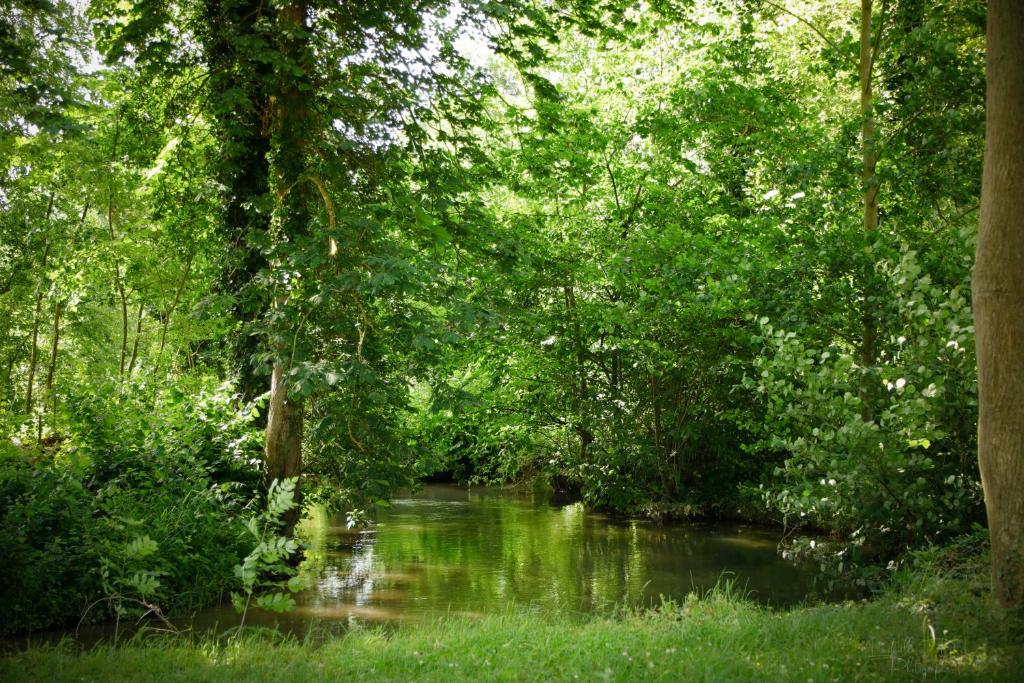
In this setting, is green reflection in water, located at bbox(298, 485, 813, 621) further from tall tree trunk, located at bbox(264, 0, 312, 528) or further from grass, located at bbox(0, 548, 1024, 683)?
grass, located at bbox(0, 548, 1024, 683)

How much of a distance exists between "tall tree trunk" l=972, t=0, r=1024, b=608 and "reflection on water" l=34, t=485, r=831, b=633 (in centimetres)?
343

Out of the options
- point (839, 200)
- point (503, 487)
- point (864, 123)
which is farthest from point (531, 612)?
point (503, 487)

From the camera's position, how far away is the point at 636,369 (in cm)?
1603

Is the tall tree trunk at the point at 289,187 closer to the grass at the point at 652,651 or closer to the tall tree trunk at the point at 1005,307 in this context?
the grass at the point at 652,651

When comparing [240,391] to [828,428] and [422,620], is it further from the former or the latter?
[828,428]

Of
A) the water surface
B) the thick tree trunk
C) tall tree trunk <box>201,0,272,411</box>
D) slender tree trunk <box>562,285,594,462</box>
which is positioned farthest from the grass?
slender tree trunk <box>562,285,594,462</box>

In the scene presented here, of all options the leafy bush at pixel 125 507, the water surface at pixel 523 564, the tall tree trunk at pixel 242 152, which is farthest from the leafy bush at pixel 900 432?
the leafy bush at pixel 125 507

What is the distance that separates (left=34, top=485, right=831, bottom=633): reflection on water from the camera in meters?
9.12

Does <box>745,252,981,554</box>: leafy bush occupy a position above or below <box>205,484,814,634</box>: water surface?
above

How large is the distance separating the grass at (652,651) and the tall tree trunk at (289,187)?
3.32 metres

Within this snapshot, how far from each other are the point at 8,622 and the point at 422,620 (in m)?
3.72

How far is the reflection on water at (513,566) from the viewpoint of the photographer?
9.12 meters

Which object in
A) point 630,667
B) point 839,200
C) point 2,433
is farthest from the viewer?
point 839,200

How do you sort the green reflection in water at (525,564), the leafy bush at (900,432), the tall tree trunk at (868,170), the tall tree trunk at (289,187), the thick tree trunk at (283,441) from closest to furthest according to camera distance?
the leafy bush at (900,432) < the green reflection in water at (525,564) < the tall tree trunk at (289,187) < the tall tree trunk at (868,170) < the thick tree trunk at (283,441)
